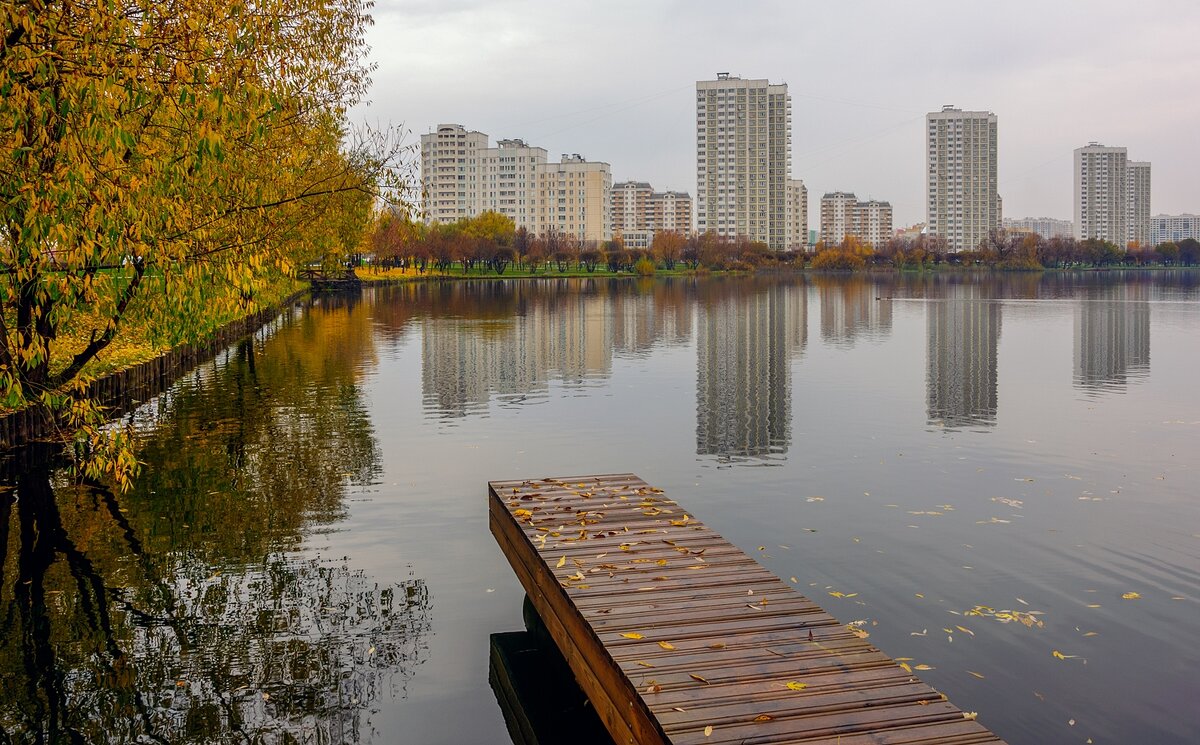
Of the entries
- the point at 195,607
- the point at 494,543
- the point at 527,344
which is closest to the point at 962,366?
the point at 527,344

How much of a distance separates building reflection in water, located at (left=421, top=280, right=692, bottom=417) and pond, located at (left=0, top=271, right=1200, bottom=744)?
0.43m

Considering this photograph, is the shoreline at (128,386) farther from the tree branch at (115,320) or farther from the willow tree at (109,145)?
the willow tree at (109,145)

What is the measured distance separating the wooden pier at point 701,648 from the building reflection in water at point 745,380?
32.2 ft

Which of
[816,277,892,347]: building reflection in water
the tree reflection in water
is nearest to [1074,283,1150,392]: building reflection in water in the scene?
[816,277,892,347]: building reflection in water

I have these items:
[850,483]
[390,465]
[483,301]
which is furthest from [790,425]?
[483,301]

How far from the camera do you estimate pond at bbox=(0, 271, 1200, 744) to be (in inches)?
372

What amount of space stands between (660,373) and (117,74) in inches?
992

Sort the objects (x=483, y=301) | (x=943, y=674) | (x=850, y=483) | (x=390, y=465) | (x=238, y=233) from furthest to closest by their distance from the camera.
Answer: (x=483, y=301) → (x=390, y=465) → (x=850, y=483) → (x=238, y=233) → (x=943, y=674)

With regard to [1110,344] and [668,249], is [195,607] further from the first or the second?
[668,249]

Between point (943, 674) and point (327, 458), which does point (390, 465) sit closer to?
point (327, 458)

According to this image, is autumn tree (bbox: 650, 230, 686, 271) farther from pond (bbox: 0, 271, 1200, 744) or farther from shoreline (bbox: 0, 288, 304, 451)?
A: pond (bbox: 0, 271, 1200, 744)

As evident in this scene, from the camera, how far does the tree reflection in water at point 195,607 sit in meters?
8.98

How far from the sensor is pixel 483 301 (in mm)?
81188

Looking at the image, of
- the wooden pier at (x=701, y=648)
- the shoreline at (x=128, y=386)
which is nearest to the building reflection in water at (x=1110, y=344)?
the wooden pier at (x=701, y=648)
